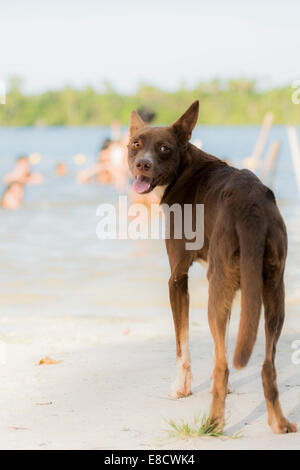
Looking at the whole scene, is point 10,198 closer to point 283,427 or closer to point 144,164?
point 144,164

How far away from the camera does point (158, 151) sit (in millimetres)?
4727

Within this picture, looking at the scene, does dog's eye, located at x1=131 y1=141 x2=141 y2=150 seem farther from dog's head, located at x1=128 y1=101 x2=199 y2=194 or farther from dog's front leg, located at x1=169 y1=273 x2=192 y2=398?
dog's front leg, located at x1=169 y1=273 x2=192 y2=398

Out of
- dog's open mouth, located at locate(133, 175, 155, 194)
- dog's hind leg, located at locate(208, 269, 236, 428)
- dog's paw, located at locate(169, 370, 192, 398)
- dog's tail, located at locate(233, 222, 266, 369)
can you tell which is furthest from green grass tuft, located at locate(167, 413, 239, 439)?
dog's open mouth, located at locate(133, 175, 155, 194)

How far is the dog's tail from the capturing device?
3.81 meters

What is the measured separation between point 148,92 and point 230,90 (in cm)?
1380

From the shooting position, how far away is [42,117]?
11325cm

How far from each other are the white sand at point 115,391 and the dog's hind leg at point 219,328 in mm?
174

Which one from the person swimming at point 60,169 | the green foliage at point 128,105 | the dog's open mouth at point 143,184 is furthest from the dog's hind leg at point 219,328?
the green foliage at point 128,105

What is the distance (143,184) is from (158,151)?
0.71 feet

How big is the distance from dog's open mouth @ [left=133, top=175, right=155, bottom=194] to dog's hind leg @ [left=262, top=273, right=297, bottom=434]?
109 cm

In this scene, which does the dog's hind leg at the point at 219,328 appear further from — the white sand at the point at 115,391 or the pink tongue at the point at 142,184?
the pink tongue at the point at 142,184

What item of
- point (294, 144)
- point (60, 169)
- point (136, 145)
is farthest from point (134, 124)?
point (60, 169)

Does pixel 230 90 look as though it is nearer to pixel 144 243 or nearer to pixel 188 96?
pixel 188 96

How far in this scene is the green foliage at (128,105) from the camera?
91.1 metres
